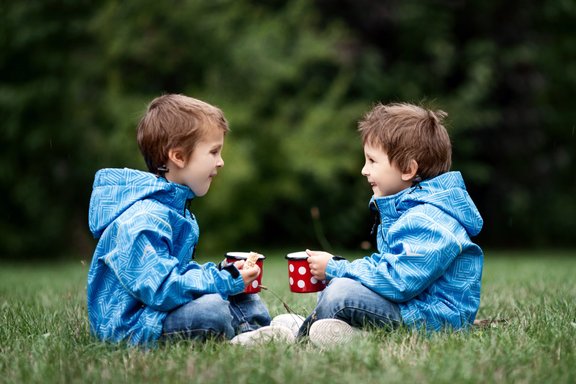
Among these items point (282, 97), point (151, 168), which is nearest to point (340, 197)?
point (282, 97)

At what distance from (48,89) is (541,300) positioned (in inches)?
351

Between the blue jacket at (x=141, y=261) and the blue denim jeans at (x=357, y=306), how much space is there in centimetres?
43

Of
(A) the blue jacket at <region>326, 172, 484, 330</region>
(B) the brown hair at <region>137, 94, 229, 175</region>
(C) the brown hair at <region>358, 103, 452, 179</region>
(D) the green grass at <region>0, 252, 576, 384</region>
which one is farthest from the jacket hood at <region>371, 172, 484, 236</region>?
(B) the brown hair at <region>137, 94, 229, 175</region>

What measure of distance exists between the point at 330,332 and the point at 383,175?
34.7 inches

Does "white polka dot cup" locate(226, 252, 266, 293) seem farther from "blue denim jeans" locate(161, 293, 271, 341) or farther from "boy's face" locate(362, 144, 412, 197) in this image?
"boy's face" locate(362, 144, 412, 197)

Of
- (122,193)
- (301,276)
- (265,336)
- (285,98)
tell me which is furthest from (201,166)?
(285,98)

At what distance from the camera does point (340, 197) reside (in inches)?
564

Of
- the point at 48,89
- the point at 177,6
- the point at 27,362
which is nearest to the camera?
the point at 27,362

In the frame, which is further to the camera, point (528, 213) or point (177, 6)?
point (528, 213)

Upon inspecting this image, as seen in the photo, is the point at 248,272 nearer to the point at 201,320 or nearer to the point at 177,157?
the point at 201,320

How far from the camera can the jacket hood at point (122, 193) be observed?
3389 millimetres

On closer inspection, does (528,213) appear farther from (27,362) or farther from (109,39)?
(27,362)

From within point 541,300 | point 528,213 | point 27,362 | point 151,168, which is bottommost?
point 528,213

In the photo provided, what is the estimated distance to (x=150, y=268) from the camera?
3162 mm
